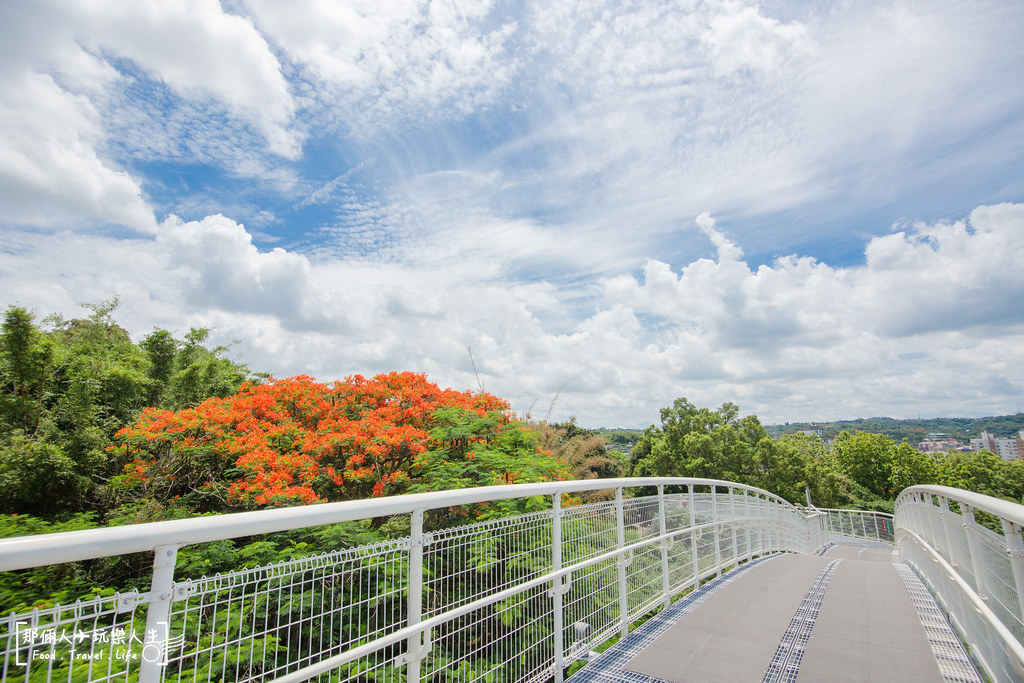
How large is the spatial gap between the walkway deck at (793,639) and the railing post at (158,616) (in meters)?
2.99

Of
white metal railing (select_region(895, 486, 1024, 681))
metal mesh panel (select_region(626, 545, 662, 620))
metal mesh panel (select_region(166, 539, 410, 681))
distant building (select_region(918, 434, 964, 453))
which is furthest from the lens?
distant building (select_region(918, 434, 964, 453))

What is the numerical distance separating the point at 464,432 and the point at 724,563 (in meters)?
4.32

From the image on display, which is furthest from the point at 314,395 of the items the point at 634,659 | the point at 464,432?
the point at 634,659

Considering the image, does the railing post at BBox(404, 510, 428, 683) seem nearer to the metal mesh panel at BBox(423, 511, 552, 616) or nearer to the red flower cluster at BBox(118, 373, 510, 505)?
the metal mesh panel at BBox(423, 511, 552, 616)

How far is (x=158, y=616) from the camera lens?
1692 mm

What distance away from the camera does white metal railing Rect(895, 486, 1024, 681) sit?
279 centimetres

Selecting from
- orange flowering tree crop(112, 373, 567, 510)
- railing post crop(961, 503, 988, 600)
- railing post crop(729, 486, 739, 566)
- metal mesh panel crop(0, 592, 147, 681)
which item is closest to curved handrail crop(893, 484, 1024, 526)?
railing post crop(961, 503, 988, 600)

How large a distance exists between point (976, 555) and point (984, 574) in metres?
0.21

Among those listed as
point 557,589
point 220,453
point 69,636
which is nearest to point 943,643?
point 557,589

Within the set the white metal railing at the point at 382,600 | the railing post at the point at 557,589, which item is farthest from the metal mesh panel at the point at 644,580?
the railing post at the point at 557,589

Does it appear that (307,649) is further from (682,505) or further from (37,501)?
(37,501)

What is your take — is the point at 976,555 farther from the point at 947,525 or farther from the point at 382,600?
the point at 382,600

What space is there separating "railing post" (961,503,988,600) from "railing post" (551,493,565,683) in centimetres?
293

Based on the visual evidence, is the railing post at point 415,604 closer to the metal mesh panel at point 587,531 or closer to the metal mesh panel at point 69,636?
the metal mesh panel at point 69,636
